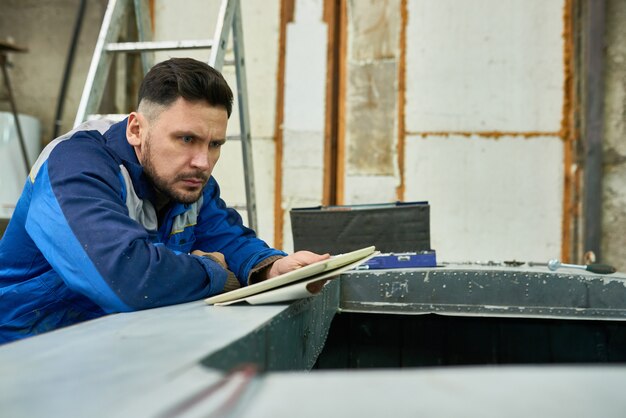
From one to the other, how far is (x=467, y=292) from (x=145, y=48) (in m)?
1.73

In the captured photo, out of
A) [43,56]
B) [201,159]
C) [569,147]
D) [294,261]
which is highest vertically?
[43,56]

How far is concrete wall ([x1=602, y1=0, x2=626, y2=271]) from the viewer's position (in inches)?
142

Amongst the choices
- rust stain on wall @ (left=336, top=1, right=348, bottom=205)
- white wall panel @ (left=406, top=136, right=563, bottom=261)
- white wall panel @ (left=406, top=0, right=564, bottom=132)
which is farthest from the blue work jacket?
white wall panel @ (left=406, top=0, right=564, bottom=132)

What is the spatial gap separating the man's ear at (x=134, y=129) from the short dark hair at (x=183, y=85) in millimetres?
61

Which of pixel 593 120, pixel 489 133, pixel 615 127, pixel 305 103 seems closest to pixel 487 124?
pixel 489 133

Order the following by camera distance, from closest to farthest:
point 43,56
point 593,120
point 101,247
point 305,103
A: point 101,247, point 593,120, point 305,103, point 43,56

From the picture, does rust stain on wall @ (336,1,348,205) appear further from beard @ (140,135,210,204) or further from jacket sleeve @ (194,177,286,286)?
beard @ (140,135,210,204)

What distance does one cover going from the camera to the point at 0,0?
14.4 ft

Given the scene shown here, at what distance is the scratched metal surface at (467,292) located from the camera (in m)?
1.69

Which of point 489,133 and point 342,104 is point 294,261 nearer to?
point 342,104

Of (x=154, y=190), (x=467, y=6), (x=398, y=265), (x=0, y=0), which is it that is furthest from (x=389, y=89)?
(x=0, y=0)

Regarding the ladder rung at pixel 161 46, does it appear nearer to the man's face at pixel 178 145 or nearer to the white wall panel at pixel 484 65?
the man's face at pixel 178 145

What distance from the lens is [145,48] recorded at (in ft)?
8.35

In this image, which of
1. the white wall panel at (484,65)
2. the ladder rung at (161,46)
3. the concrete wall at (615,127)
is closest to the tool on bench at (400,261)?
the ladder rung at (161,46)
